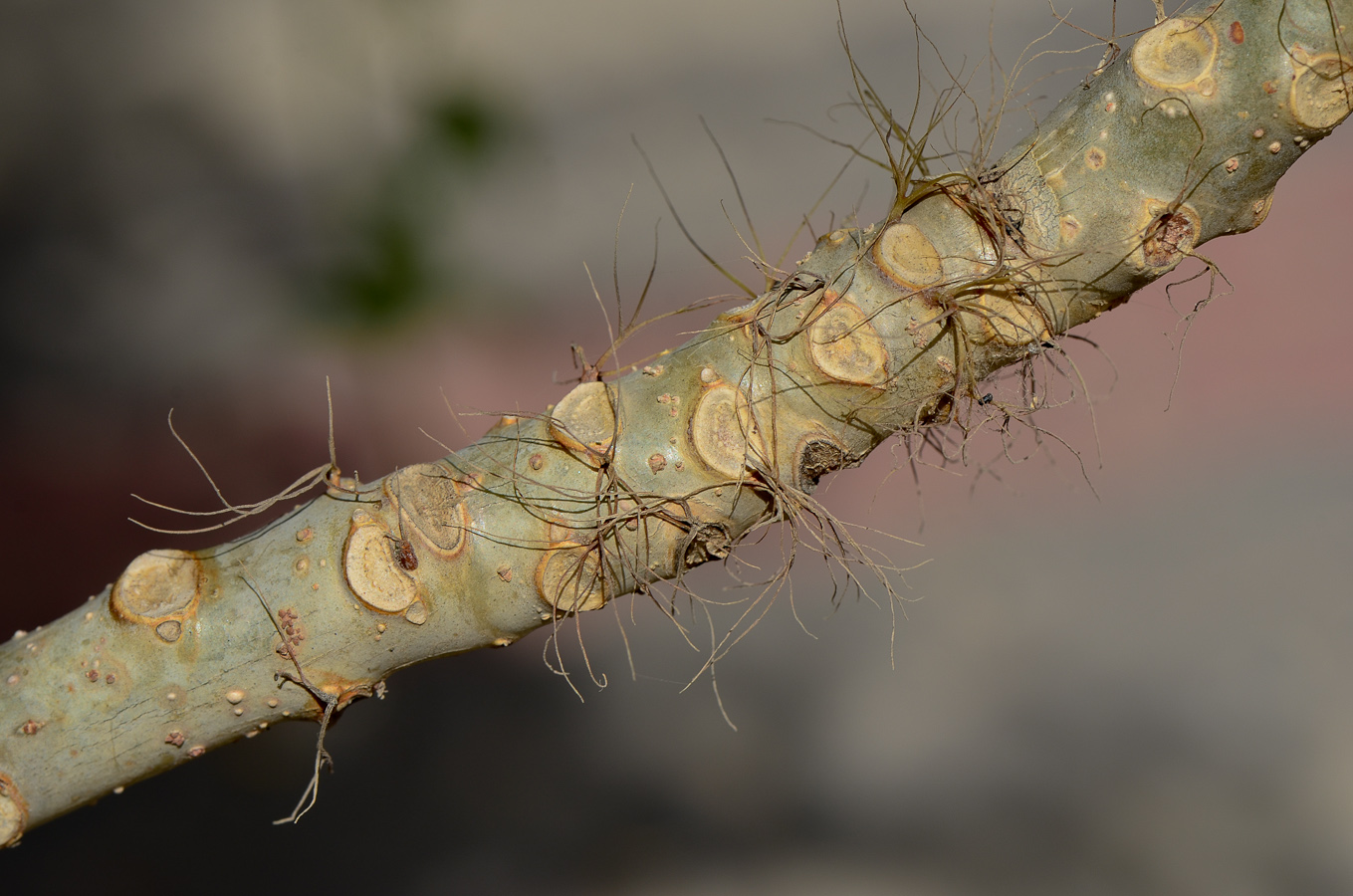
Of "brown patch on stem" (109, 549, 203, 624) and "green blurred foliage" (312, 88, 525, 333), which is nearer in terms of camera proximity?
"brown patch on stem" (109, 549, 203, 624)

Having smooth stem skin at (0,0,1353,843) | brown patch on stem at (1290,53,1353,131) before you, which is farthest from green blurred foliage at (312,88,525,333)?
brown patch on stem at (1290,53,1353,131)

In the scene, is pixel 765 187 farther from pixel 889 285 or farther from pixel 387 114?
pixel 889 285

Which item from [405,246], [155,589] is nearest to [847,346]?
[155,589]

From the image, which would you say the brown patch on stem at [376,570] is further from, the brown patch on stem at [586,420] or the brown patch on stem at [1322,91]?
the brown patch on stem at [1322,91]

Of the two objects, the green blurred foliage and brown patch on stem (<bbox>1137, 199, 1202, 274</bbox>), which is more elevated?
the green blurred foliage

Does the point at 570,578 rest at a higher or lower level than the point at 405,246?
lower

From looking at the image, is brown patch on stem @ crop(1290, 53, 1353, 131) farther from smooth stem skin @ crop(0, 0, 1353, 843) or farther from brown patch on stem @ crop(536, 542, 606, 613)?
brown patch on stem @ crop(536, 542, 606, 613)

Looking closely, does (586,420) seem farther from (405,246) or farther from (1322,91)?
(405,246)

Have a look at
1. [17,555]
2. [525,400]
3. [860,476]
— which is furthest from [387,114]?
[860,476]

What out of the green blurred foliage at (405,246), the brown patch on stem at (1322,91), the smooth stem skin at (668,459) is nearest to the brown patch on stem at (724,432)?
the smooth stem skin at (668,459)
